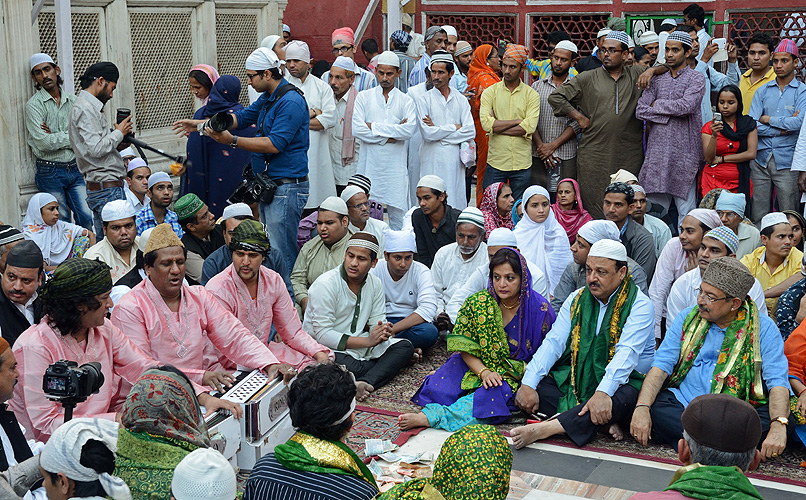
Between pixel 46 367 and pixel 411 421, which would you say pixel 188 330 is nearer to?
pixel 46 367

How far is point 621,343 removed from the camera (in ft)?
14.1

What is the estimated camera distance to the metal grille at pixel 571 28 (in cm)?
981

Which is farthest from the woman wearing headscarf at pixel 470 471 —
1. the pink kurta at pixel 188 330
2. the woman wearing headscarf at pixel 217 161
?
the woman wearing headscarf at pixel 217 161

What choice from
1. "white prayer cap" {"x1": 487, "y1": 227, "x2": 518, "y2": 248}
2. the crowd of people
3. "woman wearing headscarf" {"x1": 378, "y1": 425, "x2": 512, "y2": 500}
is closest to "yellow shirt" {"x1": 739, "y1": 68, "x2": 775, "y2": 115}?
the crowd of people

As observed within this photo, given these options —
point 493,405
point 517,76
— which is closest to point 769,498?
point 493,405

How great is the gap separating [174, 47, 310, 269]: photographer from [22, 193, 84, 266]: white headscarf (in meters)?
1.00

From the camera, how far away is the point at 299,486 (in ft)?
8.43

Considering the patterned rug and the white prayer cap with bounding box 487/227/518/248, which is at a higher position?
the white prayer cap with bounding box 487/227/518/248

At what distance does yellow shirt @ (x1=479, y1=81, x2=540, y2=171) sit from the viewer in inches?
275

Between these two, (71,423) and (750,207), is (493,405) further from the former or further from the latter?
(750,207)

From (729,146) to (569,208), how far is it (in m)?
1.42

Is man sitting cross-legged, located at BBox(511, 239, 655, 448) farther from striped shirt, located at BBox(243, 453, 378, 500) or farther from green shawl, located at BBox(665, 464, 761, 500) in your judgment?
green shawl, located at BBox(665, 464, 761, 500)

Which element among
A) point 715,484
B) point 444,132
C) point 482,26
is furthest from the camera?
point 482,26

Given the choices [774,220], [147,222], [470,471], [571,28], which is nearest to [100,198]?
[147,222]
